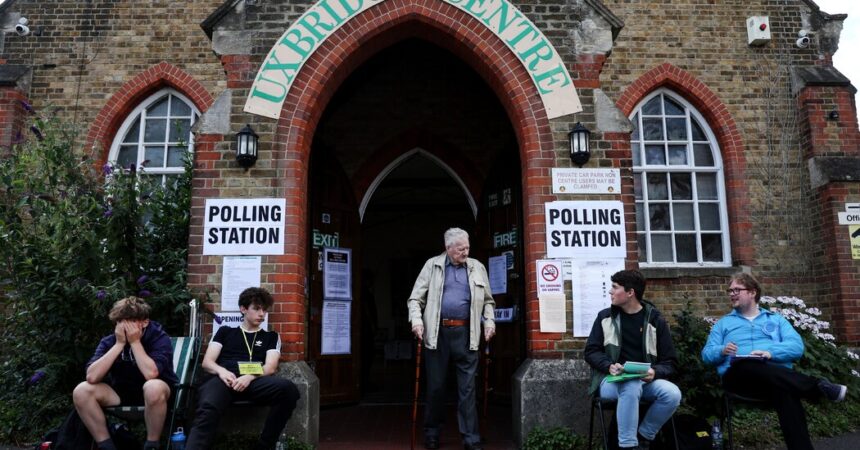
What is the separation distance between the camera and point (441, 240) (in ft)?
51.7

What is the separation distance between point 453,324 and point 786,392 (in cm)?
261

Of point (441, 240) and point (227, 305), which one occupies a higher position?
point (441, 240)

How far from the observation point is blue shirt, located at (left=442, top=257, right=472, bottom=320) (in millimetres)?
5398

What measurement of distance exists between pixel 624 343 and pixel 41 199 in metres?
5.30

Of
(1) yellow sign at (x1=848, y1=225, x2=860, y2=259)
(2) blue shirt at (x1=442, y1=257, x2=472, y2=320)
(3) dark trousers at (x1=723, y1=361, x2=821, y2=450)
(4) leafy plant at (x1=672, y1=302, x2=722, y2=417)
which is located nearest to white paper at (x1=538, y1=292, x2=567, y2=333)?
(2) blue shirt at (x1=442, y1=257, x2=472, y2=320)

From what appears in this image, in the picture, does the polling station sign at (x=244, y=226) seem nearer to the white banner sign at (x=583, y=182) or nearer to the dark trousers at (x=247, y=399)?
the dark trousers at (x=247, y=399)

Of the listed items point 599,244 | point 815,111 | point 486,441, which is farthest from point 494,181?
point 815,111

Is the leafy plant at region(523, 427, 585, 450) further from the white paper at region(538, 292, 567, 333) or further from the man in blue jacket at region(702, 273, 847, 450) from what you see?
the man in blue jacket at region(702, 273, 847, 450)

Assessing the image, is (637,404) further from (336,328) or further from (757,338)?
(336,328)

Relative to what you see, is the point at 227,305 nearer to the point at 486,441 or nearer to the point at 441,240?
the point at 486,441

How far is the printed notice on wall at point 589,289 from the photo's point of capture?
5703 mm

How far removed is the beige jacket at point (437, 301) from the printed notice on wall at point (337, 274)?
2937mm

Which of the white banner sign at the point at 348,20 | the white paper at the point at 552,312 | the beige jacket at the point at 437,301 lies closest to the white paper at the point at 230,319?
the beige jacket at the point at 437,301

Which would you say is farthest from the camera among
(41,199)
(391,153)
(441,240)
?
(441,240)
